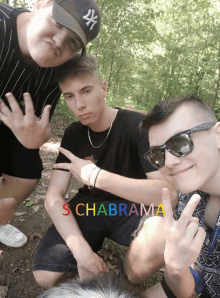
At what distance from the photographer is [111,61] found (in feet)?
26.8

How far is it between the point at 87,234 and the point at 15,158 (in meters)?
1.19

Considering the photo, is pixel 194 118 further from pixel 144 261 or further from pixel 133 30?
pixel 133 30

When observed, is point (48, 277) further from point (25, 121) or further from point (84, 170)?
point (25, 121)

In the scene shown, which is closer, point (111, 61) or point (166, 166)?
point (166, 166)

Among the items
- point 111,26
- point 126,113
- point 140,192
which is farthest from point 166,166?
point 111,26

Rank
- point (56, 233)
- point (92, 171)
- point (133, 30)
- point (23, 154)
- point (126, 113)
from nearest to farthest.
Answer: point (92, 171)
point (56, 233)
point (126, 113)
point (23, 154)
point (133, 30)

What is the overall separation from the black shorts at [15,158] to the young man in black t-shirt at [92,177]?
21.1 inches

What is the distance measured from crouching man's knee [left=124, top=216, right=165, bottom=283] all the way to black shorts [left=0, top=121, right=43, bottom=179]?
1.49m

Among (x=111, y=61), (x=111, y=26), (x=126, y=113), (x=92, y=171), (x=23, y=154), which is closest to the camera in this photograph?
(x=92, y=171)

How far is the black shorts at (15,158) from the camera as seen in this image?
8.57ft

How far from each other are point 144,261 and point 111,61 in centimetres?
753

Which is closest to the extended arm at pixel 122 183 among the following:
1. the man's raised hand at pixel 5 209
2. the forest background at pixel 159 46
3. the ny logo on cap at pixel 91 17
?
the man's raised hand at pixel 5 209

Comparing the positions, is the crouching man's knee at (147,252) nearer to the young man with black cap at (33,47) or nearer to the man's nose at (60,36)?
the young man with black cap at (33,47)

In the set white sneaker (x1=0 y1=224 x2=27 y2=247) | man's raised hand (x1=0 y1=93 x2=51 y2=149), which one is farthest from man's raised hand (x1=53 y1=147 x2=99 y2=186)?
white sneaker (x1=0 y1=224 x2=27 y2=247)
